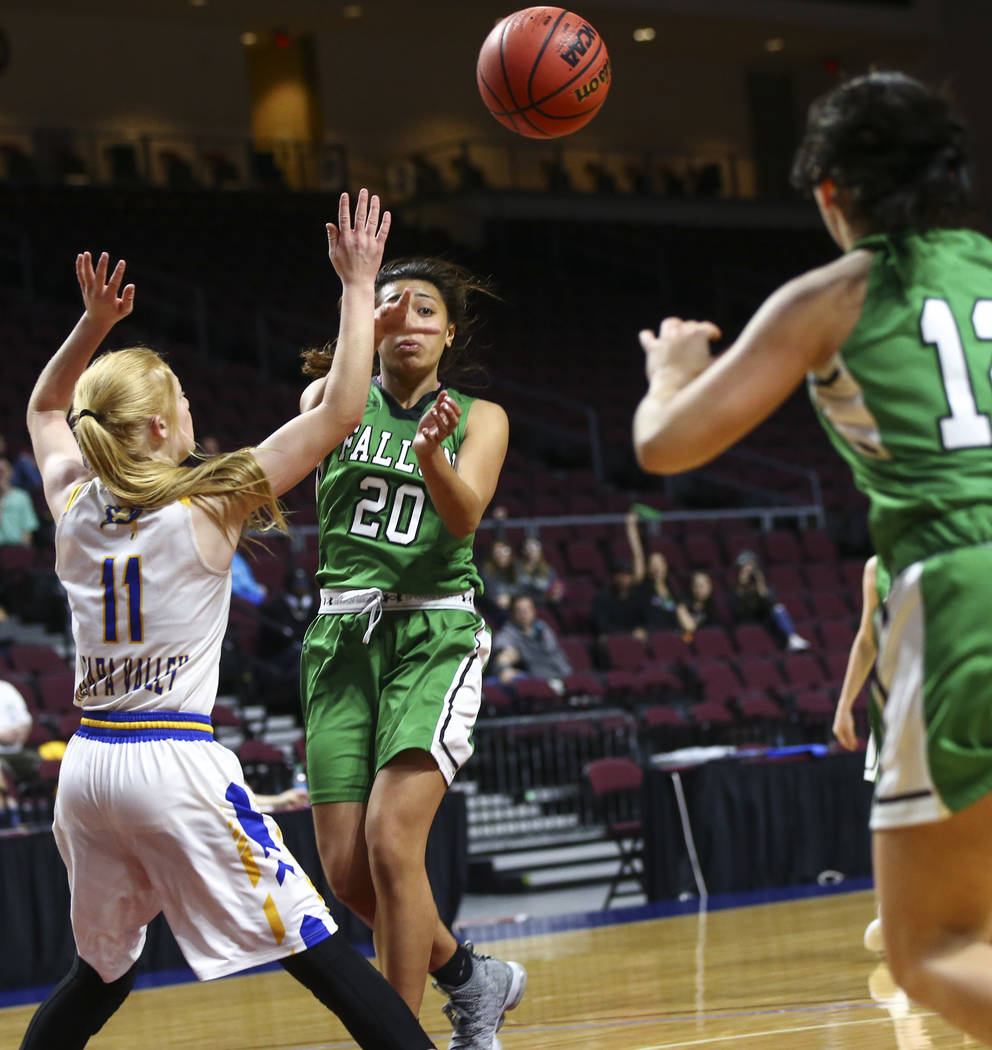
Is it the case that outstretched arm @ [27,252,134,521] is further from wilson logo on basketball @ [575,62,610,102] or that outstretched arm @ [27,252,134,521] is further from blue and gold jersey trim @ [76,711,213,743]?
wilson logo on basketball @ [575,62,610,102]

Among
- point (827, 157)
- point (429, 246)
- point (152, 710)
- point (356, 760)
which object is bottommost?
point (356, 760)

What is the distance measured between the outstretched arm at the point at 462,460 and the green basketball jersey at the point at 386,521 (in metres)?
0.05

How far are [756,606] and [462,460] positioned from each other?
961 centimetres

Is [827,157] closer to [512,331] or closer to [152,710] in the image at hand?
[152,710]

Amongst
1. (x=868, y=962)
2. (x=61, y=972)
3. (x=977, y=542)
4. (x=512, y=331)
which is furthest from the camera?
(x=512, y=331)

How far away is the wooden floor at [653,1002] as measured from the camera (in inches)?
173

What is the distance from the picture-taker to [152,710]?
285cm

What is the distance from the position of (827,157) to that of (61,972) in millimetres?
5810

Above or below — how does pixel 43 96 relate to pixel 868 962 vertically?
above

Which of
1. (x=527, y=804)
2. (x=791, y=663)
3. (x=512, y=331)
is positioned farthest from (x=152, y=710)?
(x=512, y=331)

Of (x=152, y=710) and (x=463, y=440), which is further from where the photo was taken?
(x=463, y=440)

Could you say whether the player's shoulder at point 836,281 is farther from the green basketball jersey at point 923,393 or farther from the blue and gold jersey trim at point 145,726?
→ the blue and gold jersey trim at point 145,726

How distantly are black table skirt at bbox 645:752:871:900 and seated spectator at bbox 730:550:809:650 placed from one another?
3.69 m

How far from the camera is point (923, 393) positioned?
7.29 ft
